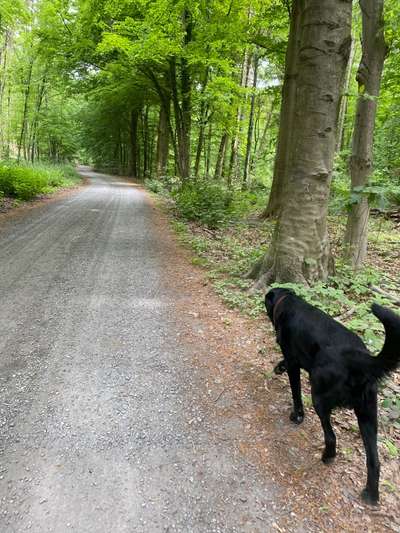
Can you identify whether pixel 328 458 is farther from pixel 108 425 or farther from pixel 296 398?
pixel 108 425

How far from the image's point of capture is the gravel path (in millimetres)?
2070

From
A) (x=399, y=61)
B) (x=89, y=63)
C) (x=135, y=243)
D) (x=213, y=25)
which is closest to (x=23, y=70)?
(x=89, y=63)

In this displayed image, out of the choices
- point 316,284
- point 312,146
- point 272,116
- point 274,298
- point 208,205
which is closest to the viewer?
point 274,298

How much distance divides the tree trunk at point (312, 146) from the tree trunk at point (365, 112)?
1547mm

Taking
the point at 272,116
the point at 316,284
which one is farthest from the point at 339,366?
the point at 272,116

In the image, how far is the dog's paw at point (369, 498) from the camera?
7.20 ft

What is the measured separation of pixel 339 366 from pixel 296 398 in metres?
0.75

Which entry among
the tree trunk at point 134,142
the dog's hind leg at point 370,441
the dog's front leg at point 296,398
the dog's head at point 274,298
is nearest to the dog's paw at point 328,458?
the dog's hind leg at point 370,441

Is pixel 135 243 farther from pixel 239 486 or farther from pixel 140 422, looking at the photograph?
pixel 239 486

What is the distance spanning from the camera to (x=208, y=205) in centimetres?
1116

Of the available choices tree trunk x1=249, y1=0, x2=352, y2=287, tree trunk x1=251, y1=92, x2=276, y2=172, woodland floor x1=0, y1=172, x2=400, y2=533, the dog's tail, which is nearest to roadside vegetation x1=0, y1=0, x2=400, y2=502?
tree trunk x1=249, y1=0, x2=352, y2=287

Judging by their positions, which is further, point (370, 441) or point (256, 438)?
point (256, 438)

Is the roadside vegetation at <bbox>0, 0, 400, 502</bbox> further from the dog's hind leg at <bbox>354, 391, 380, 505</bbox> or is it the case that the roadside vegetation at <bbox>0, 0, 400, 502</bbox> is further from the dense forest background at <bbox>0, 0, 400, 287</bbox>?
the dog's hind leg at <bbox>354, 391, 380, 505</bbox>

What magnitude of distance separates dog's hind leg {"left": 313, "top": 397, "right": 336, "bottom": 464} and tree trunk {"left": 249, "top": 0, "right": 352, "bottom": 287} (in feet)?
9.37
